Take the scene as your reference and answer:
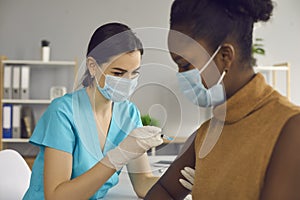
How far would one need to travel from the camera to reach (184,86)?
77 cm

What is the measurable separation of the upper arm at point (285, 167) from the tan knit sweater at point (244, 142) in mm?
11

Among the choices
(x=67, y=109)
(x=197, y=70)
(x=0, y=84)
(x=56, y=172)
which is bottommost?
(x=0, y=84)

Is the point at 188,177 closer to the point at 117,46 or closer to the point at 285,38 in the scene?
the point at 117,46

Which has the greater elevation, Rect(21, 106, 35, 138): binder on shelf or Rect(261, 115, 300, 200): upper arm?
Rect(261, 115, 300, 200): upper arm

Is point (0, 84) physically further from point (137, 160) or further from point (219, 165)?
point (219, 165)

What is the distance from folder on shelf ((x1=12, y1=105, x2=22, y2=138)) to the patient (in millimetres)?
3084

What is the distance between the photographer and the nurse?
95 cm

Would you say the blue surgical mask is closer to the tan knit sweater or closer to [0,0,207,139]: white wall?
the tan knit sweater

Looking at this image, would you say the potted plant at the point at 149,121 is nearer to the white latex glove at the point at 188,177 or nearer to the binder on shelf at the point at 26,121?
the white latex glove at the point at 188,177

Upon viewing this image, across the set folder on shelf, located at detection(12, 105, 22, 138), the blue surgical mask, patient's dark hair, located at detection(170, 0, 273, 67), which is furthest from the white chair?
folder on shelf, located at detection(12, 105, 22, 138)

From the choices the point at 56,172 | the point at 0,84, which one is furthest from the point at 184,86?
the point at 0,84

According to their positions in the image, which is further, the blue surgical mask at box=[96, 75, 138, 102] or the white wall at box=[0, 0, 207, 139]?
the white wall at box=[0, 0, 207, 139]

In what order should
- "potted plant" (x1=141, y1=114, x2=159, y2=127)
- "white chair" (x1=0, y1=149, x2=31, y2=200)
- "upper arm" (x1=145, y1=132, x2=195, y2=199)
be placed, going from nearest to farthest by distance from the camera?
"potted plant" (x1=141, y1=114, x2=159, y2=127) → "upper arm" (x1=145, y1=132, x2=195, y2=199) → "white chair" (x1=0, y1=149, x2=31, y2=200)

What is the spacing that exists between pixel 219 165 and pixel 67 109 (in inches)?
26.7
